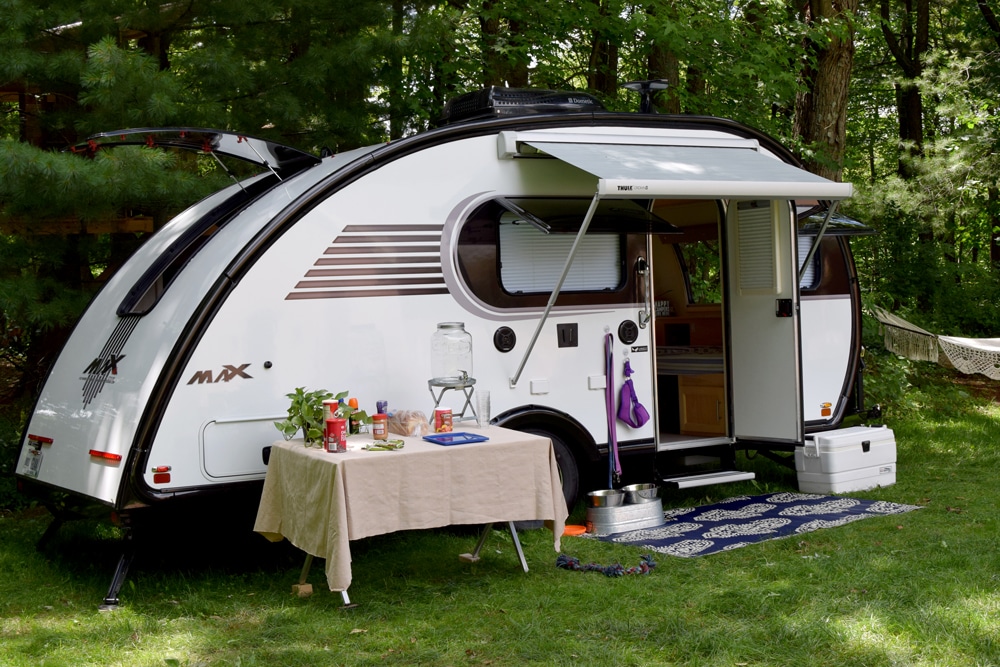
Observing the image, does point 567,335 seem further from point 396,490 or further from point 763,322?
point 396,490

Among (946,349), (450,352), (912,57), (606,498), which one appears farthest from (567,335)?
(912,57)

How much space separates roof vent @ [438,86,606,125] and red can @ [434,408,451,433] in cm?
221

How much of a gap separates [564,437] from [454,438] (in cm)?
165

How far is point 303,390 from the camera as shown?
586cm

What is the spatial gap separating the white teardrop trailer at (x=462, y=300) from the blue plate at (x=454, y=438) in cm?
75

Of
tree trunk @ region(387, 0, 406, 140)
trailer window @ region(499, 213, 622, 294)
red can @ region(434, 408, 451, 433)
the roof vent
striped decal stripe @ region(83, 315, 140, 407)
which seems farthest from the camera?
tree trunk @ region(387, 0, 406, 140)

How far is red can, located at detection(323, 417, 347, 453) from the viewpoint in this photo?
535 cm

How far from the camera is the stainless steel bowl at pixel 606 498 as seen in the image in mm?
7051

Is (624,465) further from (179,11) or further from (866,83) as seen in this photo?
(866,83)

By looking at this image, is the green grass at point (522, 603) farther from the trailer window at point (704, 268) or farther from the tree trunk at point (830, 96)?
the tree trunk at point (830, 96)

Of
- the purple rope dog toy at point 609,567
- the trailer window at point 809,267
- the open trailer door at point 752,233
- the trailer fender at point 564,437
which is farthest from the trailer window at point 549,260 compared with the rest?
the trailer window at point 809,267

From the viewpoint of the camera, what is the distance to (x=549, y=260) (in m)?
7.12

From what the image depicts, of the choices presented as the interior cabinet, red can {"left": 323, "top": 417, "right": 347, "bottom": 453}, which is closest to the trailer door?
the interior cabinet

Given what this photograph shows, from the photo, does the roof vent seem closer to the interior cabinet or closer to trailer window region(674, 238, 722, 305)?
the interior cabinet
